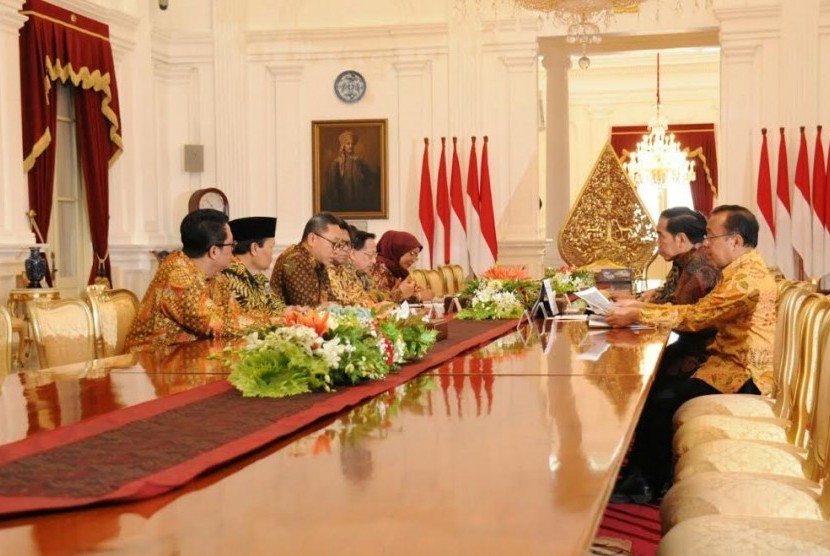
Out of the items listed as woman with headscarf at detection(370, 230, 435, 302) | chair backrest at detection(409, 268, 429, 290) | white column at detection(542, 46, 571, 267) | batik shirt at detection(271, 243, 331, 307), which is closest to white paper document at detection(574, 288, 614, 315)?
batik shirt at detection(271, 243, 331, 307)

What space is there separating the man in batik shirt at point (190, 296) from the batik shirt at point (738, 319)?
1955 millimetres

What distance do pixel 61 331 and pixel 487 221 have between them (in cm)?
732

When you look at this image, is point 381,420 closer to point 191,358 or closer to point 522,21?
point 191,358

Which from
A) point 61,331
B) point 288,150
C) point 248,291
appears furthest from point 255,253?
point 288,150

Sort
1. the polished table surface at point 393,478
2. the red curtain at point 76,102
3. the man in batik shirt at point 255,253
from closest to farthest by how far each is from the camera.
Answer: the polished table surface at point 393,478 → the man in batik shirt at point 255,253 → the red curtain at point 76,102

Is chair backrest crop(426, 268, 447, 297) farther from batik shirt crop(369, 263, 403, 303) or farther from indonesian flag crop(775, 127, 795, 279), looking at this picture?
indonesian flag crop(775, 127, 795, 279)

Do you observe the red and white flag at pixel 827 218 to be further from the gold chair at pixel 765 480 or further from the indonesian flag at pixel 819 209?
the gold chair at pixel 765 480

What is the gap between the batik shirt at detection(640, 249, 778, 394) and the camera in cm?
458

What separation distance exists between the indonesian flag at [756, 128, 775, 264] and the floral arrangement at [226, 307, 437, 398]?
8497 millimetres

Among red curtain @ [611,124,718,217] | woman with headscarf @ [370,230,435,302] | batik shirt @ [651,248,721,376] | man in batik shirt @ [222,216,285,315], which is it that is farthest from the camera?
red curtain @ [611,124,718,217]

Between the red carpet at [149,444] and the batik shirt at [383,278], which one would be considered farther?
the batik shirt at [383,278]

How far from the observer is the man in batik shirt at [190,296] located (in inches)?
177

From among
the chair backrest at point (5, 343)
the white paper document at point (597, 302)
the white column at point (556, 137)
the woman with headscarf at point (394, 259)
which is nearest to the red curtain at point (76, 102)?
the woman with headscarf at point (394, 259)

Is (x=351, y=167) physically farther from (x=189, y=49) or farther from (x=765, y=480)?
(x=765, y=480)
